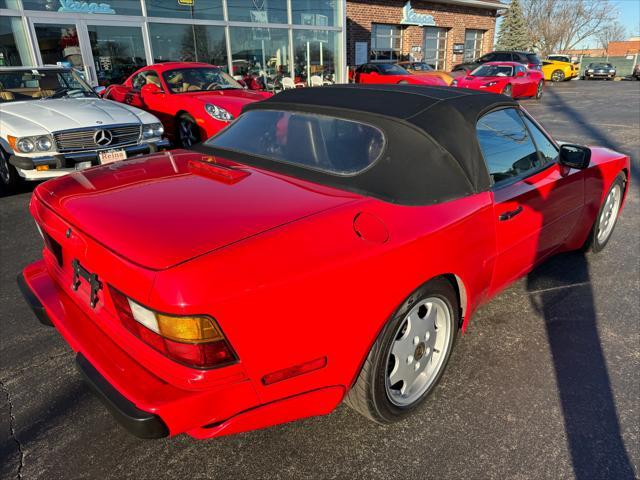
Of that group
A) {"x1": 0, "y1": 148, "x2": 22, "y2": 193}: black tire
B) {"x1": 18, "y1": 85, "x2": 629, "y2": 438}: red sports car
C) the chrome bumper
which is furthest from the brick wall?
{"x1": 18, "y1": 85, "x2": 629, "y2": 438}: red sports car

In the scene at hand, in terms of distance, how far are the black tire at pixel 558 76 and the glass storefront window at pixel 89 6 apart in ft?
77.2

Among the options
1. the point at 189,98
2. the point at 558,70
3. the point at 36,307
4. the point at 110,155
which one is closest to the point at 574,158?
the point at 36,307

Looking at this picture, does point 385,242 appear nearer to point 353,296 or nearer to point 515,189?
point 353,296

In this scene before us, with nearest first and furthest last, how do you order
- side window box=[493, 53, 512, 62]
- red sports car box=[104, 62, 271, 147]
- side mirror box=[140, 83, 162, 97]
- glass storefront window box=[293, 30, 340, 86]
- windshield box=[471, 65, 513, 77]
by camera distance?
red sports car box=[104, 62, 271, 147]
side mirror box=[140, 83, 162, 97]
windshield box=[471, 65, 513, 77]
glass storefront window box=[293, 30, 340, 86]
side window box=[493, 53, 512, 62]

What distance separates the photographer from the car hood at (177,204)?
1.56 meters

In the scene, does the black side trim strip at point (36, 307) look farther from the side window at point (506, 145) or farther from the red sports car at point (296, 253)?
the side window at point (506, 145)

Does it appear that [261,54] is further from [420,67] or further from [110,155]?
[110,155]

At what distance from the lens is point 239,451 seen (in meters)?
1.99

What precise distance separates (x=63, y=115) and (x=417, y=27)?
2058 centimetres

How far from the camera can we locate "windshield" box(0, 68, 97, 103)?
611cm

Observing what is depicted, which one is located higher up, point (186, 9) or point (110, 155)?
point (186, 9)

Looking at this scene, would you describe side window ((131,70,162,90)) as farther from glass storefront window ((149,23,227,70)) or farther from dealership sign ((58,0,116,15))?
glass storefront window ((149,23,227,70))

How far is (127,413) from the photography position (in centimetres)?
149

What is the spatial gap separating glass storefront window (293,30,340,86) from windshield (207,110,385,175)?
541 inches
